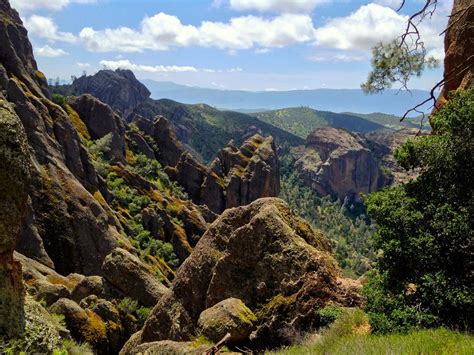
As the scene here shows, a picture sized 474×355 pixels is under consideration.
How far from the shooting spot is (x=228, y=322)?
15.3 meters

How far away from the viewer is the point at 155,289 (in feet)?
105

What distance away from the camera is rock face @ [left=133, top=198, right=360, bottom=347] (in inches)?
640

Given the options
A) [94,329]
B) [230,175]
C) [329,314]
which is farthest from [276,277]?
[230,175]

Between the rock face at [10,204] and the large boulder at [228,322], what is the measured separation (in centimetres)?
668

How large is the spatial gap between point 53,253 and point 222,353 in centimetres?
3310

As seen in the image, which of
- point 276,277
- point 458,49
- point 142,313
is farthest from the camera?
point 142,313

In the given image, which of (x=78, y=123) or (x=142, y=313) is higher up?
(x=78, y=123)

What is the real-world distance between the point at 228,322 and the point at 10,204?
844cm

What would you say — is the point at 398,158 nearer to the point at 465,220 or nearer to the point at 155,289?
the point at 465,220

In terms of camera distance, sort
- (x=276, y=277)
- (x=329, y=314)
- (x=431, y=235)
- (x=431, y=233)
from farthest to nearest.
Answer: (x=276, y=277)
(x=329, y=314)
(x=431, y=233)
(x=431, y=235)

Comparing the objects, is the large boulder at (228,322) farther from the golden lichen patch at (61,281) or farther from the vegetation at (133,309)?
the golden lichen patch at (61,281)

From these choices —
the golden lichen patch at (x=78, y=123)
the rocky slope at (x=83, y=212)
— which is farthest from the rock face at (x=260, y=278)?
the golden lichen patch at (x=78, y=123)

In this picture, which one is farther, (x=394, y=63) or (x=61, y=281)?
(x=61, y=281)

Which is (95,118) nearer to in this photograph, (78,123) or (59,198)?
(78,123)
